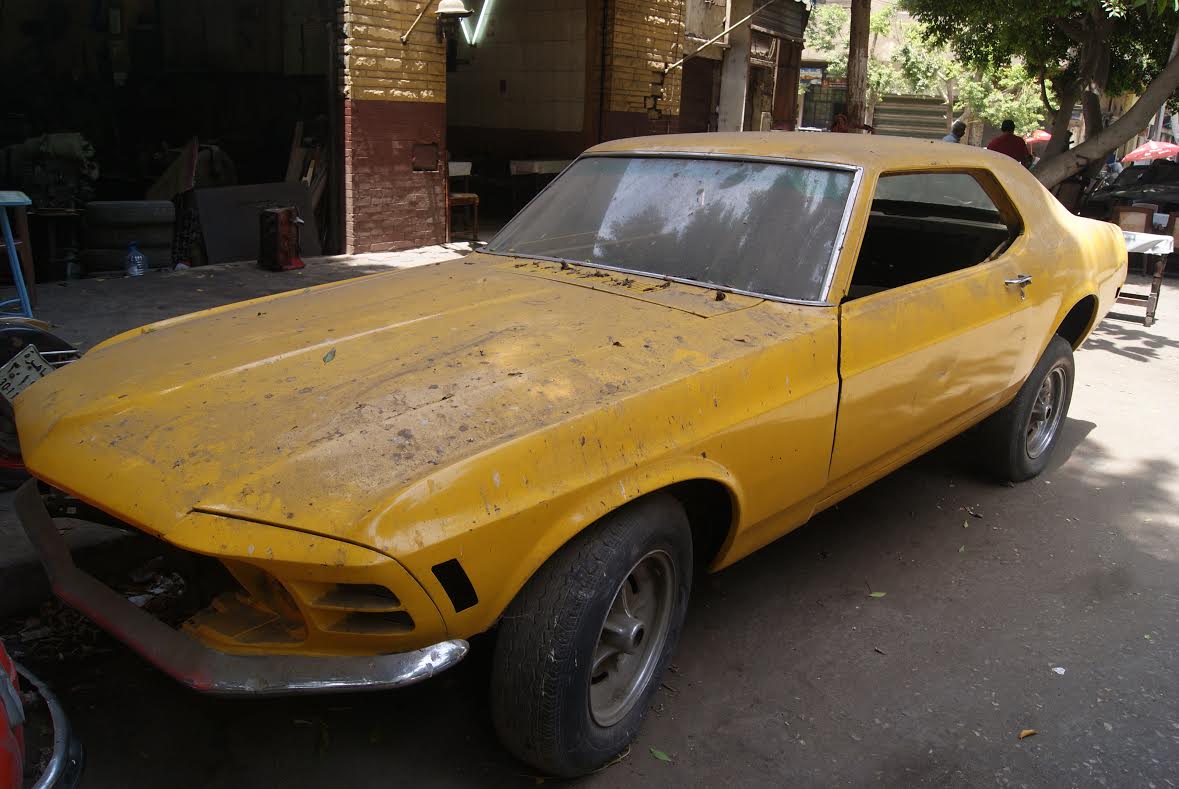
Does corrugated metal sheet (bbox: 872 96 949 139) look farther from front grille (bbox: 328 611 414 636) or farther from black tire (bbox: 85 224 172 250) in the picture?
front grille (bbox: 328 611 414 636)

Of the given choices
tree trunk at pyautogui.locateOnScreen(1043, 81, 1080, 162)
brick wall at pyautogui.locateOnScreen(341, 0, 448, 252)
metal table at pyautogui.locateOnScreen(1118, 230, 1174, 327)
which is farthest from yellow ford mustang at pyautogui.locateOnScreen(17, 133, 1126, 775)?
tree trunk at pyautogui.locateOnScreen(1043, 81, 1080, 162)

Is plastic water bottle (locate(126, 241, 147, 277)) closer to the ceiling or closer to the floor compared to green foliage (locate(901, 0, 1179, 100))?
closer to the floor

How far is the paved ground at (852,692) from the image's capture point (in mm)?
2574

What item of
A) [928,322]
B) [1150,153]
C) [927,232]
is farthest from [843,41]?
[928,322]

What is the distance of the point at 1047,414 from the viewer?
4.89 metres

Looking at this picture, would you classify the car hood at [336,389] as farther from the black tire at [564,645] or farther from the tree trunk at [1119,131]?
the tree trunk at [1119,131]

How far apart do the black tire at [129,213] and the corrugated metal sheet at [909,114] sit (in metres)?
34.4

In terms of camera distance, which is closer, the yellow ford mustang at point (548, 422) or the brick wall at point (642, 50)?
the yellow ford mustang at point (548, 422)

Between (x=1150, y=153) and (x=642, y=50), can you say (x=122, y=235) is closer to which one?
(x=642, y=50)

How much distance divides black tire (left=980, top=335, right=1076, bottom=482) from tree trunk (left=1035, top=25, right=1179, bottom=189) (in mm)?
7650

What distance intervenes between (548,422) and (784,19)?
17735mm

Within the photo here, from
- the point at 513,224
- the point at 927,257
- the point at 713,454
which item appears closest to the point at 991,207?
the point at 927,257

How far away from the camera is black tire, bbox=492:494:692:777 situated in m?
2.22

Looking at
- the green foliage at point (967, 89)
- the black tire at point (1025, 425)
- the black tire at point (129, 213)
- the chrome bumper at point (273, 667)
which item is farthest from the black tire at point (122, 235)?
the green foliage at point (967, 89)
